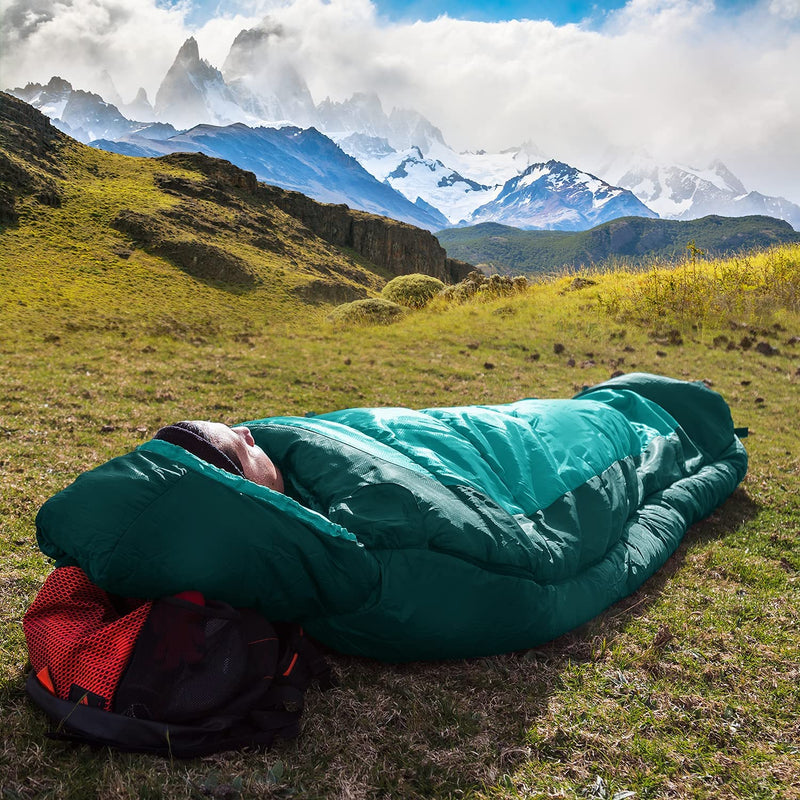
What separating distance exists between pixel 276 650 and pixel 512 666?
1.38 metres

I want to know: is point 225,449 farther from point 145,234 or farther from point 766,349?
point 145,234

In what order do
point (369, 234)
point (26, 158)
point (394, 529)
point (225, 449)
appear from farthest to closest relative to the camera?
point (369, 234) → point (26, 158) → point (225, 449) → point (394, 529)

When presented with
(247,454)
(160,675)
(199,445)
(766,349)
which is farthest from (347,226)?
(160,675)

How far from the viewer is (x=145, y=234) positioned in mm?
28125

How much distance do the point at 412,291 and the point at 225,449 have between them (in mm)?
21248

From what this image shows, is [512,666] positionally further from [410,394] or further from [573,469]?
[410,394]

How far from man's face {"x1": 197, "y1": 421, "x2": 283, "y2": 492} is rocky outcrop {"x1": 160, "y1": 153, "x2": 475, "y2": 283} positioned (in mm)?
43003

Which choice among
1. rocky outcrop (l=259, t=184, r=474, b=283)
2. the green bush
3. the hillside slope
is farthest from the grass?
rocky outcrop (l=259, t=184, r=474, b=283)

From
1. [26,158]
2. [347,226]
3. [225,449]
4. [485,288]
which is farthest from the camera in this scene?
[347,226]

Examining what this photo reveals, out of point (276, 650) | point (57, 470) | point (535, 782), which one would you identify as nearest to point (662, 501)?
point (535, 782)

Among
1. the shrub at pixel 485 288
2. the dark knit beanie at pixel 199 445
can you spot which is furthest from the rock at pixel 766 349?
the dark knit beanie at pixel 199 445

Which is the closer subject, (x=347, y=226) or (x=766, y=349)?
(x=766, y=349)

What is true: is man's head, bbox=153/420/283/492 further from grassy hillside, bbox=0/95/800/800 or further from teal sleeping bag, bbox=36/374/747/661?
grassy hillside, bbox=0/95/800/800

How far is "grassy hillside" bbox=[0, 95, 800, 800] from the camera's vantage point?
2.25 metres
